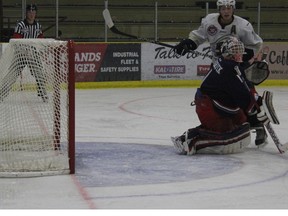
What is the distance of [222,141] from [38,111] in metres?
1.36

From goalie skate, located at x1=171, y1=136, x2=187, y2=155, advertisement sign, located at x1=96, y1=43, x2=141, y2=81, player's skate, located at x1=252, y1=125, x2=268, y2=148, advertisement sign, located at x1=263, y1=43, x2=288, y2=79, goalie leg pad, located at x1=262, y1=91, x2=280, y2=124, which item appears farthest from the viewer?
advertisement sign, located at x1=263, y1=43, x2=288, y2=79

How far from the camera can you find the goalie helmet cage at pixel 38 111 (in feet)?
14.2

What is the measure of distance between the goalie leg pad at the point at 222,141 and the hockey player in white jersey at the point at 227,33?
445 mm

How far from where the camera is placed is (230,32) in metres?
5.51

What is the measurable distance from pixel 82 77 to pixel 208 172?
639cm

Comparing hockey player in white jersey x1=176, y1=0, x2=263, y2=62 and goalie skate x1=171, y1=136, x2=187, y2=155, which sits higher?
hockey player in white jersey x1=176, y1=0, x2=263, y2=62

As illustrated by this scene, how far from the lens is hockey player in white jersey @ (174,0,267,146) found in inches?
214

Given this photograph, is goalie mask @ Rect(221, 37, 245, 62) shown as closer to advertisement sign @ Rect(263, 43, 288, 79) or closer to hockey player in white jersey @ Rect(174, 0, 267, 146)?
hockey player in white jersey @ Rect(174, 0, 267, 146)

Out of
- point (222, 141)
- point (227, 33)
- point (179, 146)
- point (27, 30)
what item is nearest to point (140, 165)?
point (179, 146)

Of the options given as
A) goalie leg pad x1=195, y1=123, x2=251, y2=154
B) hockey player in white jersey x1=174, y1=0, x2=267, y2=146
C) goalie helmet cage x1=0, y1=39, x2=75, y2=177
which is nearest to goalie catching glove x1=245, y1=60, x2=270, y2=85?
hockey player in white jersey x1=174, y1=0, x2=267, y2=146

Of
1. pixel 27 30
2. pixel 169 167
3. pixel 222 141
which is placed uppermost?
pixel 27 30

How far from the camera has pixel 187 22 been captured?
14391 mm

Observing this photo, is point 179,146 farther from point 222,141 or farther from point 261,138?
point 261,138

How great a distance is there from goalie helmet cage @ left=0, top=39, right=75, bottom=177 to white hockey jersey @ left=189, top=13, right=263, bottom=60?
4.42 ft
